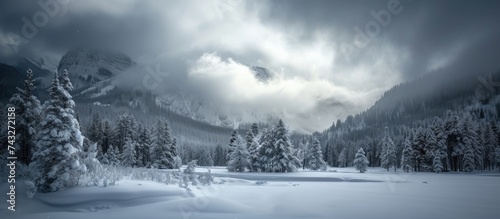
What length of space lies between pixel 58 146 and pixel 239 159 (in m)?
43.8

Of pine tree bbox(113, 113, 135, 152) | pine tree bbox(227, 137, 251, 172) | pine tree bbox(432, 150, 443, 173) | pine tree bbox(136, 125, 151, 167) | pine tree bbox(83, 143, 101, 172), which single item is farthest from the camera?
pine tree bbox(136, 125, 151, 167)

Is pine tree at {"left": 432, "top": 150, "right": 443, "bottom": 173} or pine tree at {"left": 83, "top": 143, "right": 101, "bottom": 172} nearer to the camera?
pine tree at {"left": 83, "top": 143, "right": 101, "bottom": 172}

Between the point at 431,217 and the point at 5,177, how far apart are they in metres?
24.6

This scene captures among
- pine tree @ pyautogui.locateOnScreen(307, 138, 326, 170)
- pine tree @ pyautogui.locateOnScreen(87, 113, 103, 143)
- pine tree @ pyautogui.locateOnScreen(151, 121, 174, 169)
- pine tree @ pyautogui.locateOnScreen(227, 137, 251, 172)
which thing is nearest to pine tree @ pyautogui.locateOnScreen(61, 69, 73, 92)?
pine tree @ pyautogui.locateOnScreen(227, 137, 251, 172)

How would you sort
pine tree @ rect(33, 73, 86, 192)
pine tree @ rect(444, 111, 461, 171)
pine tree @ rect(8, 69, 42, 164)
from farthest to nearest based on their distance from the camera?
pine tree @ rect(444, 111, 461, 171) → pine tree @ rect(8, 69, 42, 164) → pine tree @ rect(33, 73, 86, 192)

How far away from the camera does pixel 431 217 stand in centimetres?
1281

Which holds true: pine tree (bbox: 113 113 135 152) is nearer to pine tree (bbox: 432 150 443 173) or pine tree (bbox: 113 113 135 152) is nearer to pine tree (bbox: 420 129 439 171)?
pine tree (bbox: 420 129 439 171)

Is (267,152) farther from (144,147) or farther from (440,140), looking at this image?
(440,140)

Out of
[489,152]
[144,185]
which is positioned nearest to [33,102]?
[144,185]

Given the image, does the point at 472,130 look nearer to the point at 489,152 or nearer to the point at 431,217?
the point at 489,152

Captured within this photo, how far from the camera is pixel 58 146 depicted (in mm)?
17750

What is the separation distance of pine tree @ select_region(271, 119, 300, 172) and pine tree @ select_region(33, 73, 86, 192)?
42252mm

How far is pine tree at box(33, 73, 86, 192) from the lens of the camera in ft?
56.1

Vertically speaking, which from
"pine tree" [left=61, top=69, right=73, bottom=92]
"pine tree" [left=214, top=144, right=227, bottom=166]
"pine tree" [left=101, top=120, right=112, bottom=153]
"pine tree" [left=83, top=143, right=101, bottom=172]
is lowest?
"pine tree" [left=214, top=144, right=227, bottom=166]
